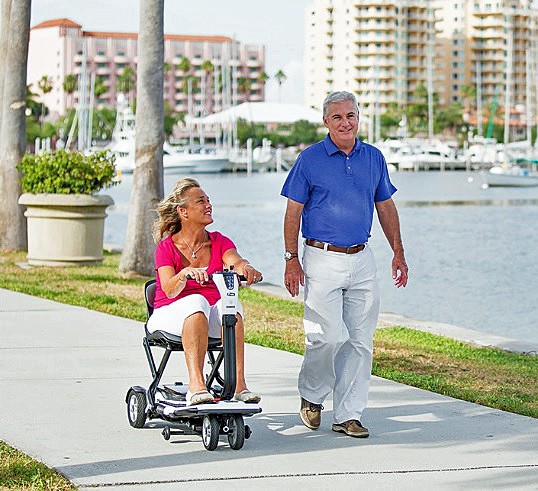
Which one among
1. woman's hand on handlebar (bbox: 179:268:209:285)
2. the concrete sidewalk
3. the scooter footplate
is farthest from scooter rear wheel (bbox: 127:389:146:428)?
woman's hand on handlebar (bbox: 179:268:209:285)

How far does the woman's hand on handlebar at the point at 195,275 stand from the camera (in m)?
7.18

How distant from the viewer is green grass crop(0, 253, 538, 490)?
927cm

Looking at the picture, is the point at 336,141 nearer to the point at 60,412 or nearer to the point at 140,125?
the point at 60,412

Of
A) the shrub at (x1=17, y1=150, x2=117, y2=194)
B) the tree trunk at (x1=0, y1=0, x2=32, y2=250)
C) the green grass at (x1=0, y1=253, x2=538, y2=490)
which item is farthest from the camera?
the tree trunk at (x1=0, y1=0, x2=32, y2=250)

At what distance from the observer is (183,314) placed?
728cm


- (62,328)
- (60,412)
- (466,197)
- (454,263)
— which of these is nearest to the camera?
(60,412)

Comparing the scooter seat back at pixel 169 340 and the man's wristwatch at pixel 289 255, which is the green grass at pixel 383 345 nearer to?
the scooter seat back at pixel 169 340

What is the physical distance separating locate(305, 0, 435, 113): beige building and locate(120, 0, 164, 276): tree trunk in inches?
6591

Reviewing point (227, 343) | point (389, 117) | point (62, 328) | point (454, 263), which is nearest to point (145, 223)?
point (62, 328)

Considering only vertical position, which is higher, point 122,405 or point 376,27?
point 376,27

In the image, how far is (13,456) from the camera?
6844 millimetres

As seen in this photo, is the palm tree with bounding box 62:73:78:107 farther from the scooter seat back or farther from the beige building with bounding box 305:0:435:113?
the scooter seat back

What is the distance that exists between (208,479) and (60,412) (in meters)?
1.92

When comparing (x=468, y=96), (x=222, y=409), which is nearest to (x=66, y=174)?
(x=222, y=409)
